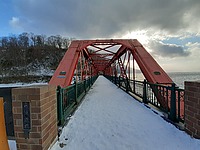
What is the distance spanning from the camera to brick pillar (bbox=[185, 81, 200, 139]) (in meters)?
2.92

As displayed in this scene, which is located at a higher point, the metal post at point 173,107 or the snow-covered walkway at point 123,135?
the metal post at point 173,107

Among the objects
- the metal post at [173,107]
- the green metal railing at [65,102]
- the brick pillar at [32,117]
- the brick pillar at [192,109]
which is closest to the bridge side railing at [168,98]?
the metal post at [173,107]

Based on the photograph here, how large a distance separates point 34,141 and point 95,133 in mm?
1372


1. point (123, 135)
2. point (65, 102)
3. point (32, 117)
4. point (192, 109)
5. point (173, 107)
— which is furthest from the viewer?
point (65, 102)

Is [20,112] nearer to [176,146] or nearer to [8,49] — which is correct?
[176,146]

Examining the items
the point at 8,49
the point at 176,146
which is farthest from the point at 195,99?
the point at 8,49

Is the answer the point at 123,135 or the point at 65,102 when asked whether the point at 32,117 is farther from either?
the point at 65,102

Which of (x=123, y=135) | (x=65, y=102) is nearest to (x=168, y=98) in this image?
(x=123, y=135)

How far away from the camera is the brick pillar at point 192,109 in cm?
292

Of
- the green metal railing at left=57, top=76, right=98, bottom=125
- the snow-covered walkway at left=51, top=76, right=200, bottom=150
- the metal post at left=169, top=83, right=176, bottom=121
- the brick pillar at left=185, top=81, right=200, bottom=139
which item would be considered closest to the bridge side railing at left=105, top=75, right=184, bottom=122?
the metal post at left=169, top=83, right=176, bottom=121

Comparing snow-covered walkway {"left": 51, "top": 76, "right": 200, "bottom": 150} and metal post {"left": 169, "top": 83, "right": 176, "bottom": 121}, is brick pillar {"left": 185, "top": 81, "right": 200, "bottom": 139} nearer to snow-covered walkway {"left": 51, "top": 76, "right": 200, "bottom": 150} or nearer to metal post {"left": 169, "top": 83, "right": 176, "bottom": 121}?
snow-covered walkway {"left": 51, "top": 76, "right": 200, "bottom": 150}

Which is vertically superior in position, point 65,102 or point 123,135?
point 65,102

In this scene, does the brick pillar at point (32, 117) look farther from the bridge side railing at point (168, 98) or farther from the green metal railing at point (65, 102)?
the bridge side railing at point (168, 98)

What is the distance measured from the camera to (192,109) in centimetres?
311
